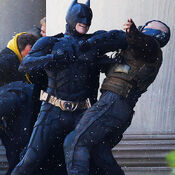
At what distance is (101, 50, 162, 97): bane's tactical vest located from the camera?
3881 mm

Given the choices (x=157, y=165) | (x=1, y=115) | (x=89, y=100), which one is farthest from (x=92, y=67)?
(x=157, y=165)

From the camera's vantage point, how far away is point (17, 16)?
776cm

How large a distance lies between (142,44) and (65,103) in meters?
0.81

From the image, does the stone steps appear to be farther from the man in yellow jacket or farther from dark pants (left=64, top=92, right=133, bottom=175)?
dark pants (left=64, top=92, right=133, bottom=175)

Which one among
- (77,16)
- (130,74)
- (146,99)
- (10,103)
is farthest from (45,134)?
Answer: (146,99)

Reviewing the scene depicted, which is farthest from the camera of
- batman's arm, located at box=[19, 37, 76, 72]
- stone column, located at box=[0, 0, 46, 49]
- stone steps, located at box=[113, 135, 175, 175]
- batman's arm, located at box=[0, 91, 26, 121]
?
stone column, located at box=[0, 0, 46, 49]

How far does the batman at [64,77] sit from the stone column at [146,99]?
1976 millimetres

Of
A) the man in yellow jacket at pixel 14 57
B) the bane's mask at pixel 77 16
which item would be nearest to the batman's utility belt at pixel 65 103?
the bane's mask at pixel 77 16

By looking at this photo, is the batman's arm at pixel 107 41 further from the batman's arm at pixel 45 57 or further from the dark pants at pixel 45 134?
the dark pants at pixel 45 134

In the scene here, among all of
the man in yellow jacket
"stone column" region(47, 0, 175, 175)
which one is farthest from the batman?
"stone column" region(47, 0, 175, 175)

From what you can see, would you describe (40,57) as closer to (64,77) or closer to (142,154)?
(64,77)

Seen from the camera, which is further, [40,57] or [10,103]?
[10,103]

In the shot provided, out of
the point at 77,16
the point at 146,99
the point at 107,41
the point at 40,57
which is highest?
the point at 77,16

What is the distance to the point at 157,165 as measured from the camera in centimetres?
621
